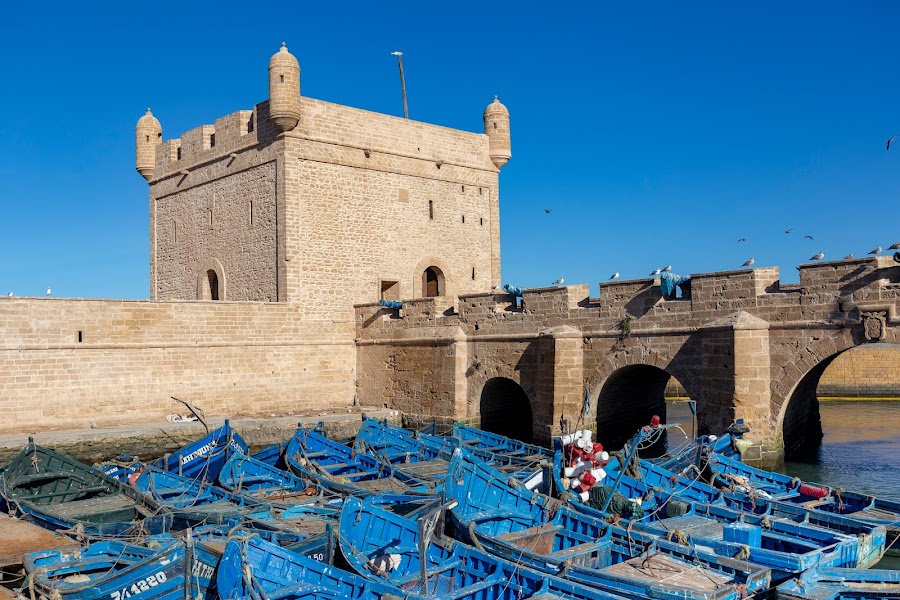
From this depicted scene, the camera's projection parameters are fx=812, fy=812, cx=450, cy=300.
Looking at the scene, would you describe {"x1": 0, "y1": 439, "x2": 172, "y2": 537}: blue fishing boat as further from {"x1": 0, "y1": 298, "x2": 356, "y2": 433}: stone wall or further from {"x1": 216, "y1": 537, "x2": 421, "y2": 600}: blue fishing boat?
{"x1": 0, "y1": 298, "x2": 356, "y2": 433}: stone wall

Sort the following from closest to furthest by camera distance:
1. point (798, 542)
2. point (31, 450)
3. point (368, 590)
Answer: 1. point (368, 590)
2. point (798, 542)
3. point (31, 450)

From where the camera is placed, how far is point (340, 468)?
1433 centimetres

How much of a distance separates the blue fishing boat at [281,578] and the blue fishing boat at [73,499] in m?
3.48

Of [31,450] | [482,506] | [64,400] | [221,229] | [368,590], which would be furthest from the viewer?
[221,229]

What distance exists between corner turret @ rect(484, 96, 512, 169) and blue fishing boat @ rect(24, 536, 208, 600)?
20.0 meters

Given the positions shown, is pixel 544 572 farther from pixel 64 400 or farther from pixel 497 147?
pixel 497 147

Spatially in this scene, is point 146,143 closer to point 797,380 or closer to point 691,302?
point 691,302

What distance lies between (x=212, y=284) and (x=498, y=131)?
10386mm

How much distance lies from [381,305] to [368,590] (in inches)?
587

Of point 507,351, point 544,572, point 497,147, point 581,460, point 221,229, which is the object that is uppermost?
point 497,147

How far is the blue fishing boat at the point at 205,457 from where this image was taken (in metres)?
14.0

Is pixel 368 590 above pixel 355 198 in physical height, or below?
below

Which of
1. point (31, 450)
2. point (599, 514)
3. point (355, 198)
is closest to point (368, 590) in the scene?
point (599, 514)

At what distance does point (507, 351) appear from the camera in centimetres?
1914
